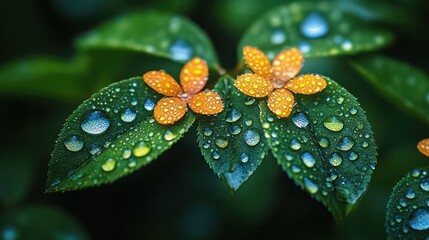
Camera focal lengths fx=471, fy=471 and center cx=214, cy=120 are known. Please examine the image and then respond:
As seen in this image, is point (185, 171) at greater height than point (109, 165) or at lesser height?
lesser

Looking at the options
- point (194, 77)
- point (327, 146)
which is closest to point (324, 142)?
point (327, 146)

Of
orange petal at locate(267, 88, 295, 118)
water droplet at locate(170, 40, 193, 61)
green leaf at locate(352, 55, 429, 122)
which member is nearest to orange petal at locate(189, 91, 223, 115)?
orange petal at locate(267, 88, 295, 118)

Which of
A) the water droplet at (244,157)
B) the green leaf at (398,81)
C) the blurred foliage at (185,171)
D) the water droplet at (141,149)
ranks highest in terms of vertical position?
the water droplet at (141,149)

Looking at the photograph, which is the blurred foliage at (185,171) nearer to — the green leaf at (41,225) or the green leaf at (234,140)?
the green leaf at (41,225)

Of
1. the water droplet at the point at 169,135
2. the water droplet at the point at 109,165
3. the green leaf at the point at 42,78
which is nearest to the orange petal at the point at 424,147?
the water droplet at the point at 169,135

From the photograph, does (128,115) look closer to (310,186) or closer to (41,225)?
(310,186)

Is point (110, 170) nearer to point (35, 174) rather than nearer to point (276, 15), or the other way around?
point (276, 15)

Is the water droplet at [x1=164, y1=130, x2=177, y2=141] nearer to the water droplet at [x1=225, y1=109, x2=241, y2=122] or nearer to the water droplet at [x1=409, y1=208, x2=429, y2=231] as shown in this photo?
the water droplet at [x1=225, y1=109, x2=241, y2=122]
